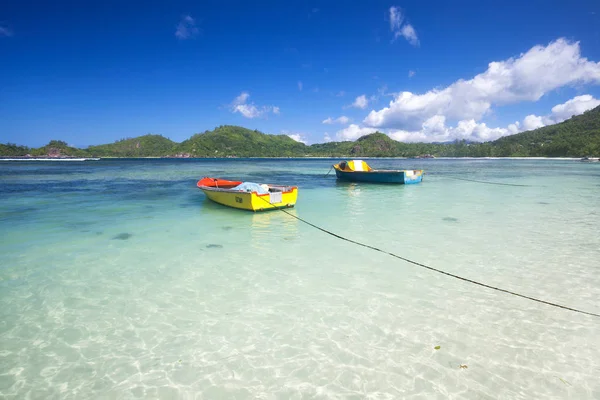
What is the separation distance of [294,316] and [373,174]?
26.2 metres

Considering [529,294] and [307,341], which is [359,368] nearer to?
[307,341]

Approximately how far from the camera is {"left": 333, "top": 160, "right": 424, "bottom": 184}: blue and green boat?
96.5ft

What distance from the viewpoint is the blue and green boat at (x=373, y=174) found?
29.4 metres

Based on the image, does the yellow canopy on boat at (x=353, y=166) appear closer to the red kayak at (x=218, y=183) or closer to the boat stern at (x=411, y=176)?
the boat stern at (x=411, y=176)

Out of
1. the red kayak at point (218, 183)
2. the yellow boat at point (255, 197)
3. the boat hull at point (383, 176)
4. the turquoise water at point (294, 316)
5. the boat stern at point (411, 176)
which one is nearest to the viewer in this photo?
the turquoise water at point (294, 316)

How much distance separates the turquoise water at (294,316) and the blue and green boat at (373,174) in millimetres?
18091

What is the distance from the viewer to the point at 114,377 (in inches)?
158

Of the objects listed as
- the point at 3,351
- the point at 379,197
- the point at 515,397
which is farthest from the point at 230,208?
the point at 515,397

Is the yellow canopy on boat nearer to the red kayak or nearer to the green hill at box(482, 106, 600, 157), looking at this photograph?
the red kayak

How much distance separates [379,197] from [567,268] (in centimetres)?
1402

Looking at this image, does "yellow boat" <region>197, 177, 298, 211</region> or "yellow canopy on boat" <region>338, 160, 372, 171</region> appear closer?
"yellow boat" <region>197, 177, 298, 211</region>

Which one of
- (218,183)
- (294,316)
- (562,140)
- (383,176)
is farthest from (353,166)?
(562,140)

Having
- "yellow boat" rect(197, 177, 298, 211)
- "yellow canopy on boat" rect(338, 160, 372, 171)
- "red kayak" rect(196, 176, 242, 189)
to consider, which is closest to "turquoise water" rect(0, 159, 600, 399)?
"yellow boat" rect(197, 177, 298, 211)

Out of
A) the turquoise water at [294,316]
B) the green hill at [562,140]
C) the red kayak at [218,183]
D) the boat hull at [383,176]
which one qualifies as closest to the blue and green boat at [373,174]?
the boat hull at [383,176]
